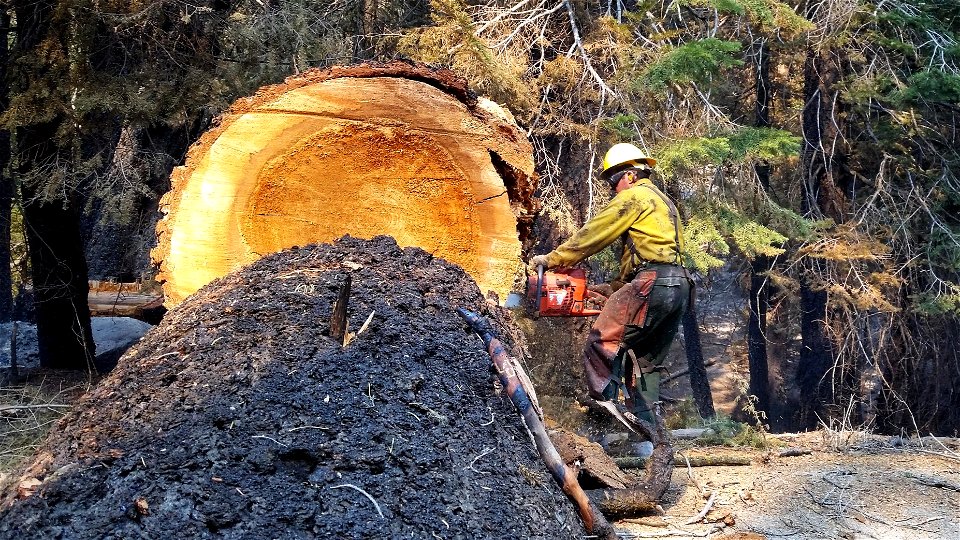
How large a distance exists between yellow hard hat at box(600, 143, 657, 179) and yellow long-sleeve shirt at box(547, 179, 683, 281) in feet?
0.51

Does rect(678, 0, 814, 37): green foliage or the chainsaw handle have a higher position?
rect(678, 0, 814, 37): green foliage

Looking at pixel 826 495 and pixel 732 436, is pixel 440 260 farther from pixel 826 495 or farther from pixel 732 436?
pixel 732 436

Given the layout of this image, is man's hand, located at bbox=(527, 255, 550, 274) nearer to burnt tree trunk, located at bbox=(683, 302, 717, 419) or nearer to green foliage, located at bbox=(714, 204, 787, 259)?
green foliage, located at bbox=(714, 204, 787, 259)

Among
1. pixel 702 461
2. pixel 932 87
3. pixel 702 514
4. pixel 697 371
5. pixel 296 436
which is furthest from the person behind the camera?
pixel 697 371

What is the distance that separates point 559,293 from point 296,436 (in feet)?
10.6

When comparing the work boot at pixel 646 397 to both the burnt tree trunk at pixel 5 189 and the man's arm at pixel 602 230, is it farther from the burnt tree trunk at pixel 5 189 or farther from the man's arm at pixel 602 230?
the burnt tree trunk at pixel 5 189

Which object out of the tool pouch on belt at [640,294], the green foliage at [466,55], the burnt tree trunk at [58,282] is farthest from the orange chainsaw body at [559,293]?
the burnt tree trunk at [58,282]

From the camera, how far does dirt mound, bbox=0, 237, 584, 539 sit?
2.27 metres

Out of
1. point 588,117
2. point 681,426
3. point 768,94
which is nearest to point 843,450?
point 681,426

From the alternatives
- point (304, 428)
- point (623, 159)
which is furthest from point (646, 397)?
point (304, 428)

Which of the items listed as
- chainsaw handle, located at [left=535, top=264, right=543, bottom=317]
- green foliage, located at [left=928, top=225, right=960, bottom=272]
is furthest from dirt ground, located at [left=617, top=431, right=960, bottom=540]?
green foliage, located at [left=928, top=225, right=960, bottom=272]

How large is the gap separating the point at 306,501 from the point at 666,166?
5075 mm

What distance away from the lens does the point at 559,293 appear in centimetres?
553

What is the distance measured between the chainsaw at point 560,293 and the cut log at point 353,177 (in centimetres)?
118
